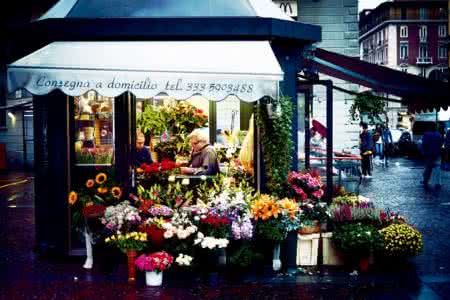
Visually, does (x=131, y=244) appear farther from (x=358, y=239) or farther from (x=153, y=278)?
(x=358, y=239)

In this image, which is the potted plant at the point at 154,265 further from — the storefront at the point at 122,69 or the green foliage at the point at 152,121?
the green foliage at the point at 152,121

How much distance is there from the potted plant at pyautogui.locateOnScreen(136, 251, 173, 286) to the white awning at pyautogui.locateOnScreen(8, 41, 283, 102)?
1.93m

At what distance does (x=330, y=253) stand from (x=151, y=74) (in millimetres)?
3408

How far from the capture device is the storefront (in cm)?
939

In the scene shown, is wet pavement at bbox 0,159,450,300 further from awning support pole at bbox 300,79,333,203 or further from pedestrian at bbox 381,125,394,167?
pedestrian at bbox 381,125,394,167

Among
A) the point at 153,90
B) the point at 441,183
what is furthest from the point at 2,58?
the point at 153,90

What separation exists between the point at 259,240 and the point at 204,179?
2198mm

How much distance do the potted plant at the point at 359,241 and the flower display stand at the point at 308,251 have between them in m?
0.27

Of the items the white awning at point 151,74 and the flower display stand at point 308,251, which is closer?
the white awning at point 151,74

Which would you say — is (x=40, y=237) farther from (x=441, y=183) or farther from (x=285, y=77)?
(x=441, y=183)

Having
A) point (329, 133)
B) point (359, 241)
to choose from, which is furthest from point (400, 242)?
point (329, 133)

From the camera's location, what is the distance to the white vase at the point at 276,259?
32.9ft

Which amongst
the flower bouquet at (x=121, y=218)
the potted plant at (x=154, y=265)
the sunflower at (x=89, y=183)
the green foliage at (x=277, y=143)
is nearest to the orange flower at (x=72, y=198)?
the sunflower at (x=89, y=183)

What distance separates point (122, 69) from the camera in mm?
9398
